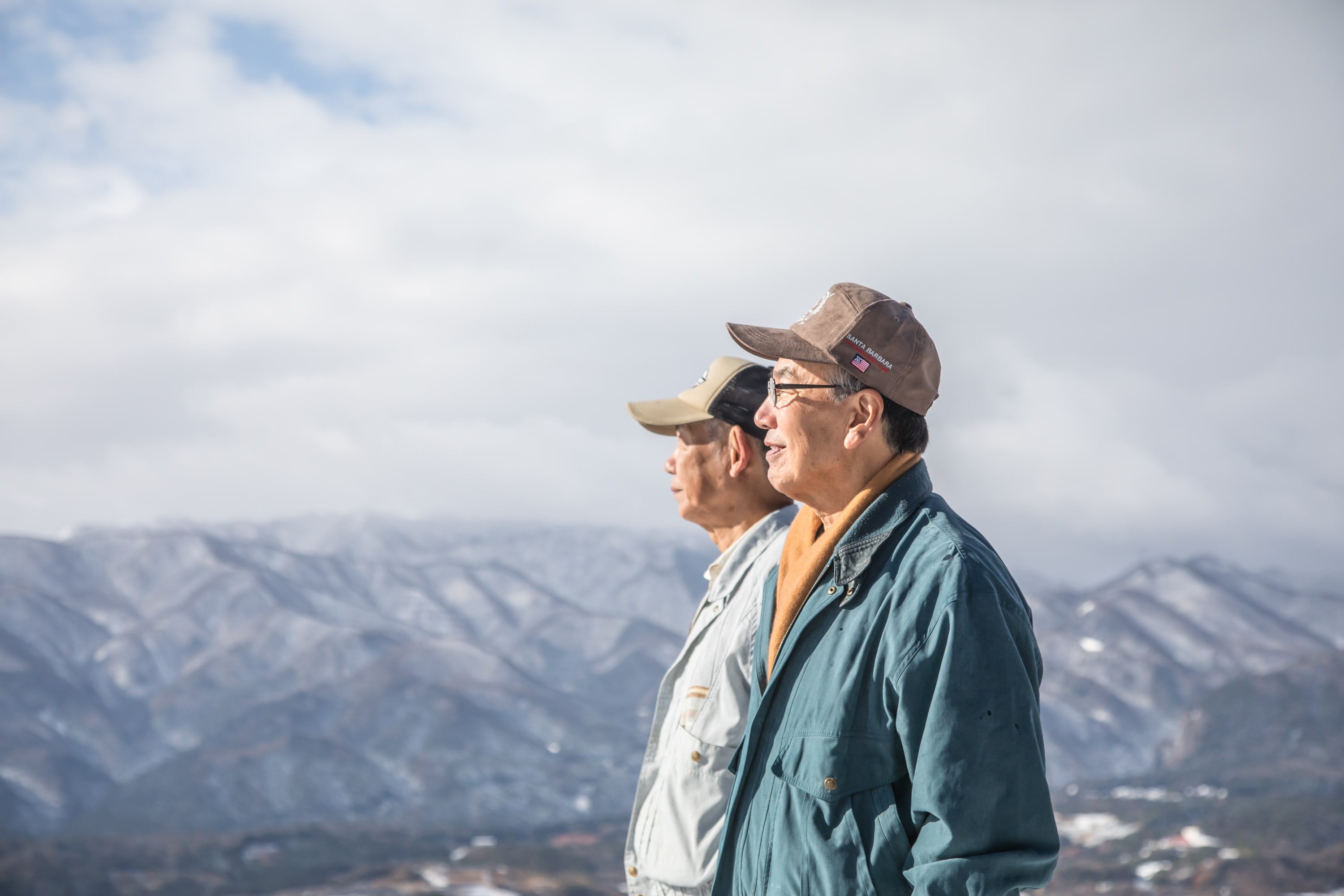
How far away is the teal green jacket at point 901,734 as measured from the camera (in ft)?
7.86

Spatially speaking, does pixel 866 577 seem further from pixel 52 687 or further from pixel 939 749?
pixel 52 687

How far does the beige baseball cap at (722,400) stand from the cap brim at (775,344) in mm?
1512

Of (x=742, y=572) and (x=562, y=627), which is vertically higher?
(x=562, y=627)

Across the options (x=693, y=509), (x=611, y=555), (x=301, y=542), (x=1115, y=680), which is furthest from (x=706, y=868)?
(x=301, y=542)

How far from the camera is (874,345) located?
2.94 meters

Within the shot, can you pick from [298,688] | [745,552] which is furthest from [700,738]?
[298,688]

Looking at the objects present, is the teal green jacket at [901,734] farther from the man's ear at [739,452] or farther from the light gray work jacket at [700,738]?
the man's ear at [739,452]

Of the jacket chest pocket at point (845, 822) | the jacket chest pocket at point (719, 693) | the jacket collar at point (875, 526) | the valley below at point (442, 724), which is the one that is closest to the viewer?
the jacket chest pocket at point (845, 822)

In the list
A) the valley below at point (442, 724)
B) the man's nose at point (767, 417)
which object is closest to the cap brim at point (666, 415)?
the man's nose at point (767, 417)

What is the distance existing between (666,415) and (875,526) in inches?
85.3

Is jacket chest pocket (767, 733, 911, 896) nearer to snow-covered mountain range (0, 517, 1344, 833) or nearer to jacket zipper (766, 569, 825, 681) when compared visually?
jacket zipper (766, 569, 825, 681)

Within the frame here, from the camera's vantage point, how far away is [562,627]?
13462 centimetres

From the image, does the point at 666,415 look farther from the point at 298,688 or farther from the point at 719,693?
the point at 298,688

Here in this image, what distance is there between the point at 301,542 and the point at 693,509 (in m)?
193
